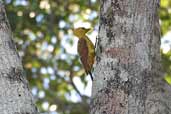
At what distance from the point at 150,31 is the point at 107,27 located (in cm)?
12

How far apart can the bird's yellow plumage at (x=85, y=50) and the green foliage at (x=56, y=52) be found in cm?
192

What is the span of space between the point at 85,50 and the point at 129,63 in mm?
221

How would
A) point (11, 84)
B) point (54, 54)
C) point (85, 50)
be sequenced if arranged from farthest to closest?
point (54, 54) → point (85, 50) → point (11, 84)

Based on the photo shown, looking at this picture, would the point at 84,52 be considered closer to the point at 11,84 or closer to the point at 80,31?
the point at 80,31

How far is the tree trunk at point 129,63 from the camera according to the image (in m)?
1.26

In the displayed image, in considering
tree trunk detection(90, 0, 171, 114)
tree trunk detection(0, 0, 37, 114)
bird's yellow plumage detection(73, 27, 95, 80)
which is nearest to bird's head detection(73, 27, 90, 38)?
bird's yellow plumage detection(73, 27, 95, 80)

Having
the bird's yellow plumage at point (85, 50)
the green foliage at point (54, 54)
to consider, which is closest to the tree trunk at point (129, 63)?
the bird's yellow plumage at point (85, 50)

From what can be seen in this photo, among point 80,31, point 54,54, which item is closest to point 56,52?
point 54,54

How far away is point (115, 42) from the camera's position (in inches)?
51.9

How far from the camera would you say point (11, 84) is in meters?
1.24

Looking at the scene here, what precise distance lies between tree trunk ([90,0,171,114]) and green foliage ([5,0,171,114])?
209cm

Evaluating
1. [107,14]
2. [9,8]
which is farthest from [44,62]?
[107,14]

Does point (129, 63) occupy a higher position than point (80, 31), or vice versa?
point (80, 31)

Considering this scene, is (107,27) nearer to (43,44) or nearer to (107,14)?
(107,14)
